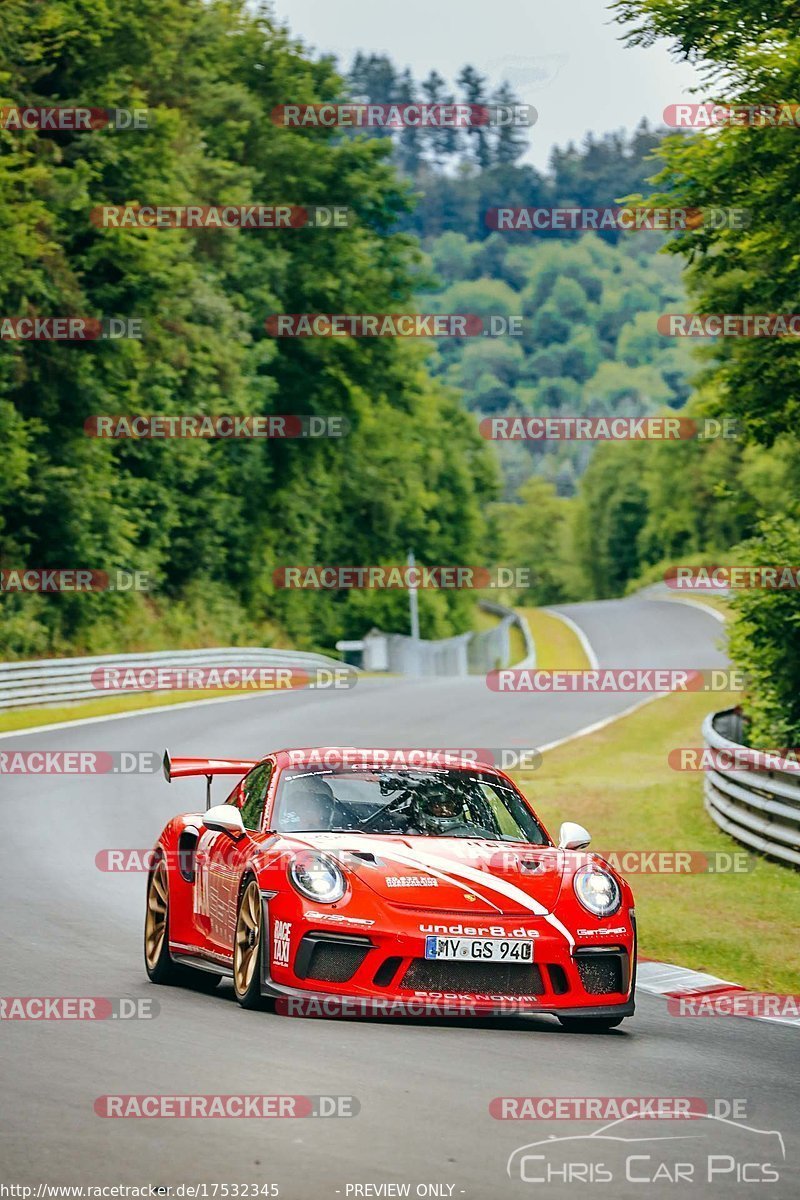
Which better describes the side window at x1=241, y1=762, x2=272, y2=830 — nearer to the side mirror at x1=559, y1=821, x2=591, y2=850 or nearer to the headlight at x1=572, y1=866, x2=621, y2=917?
the side mirror at x1=559, y1=821, x2=591, y2=850

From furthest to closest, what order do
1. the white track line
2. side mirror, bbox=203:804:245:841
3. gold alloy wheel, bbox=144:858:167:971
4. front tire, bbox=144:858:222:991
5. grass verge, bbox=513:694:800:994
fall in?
1. the white track line
2. grass verge, bbox=513:694:800:994
3. gold alloy wheel, bbox=144:858:167:971
4. front tire, bbox=144:858:222:991
5. side mirror, bbox=203:804:245:841

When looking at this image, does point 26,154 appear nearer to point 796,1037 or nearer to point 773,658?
point 773,658

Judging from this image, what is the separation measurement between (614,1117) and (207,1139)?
152 cm

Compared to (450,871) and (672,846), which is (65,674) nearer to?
(672,846)

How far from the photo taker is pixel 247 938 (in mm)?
9281

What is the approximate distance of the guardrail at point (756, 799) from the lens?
54.5ft

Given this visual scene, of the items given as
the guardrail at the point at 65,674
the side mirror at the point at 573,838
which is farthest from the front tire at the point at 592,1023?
the guardrail at the point at 65,674

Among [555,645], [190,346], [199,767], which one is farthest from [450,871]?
[555,645]

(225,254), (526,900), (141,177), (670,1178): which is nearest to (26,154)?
(141,177)

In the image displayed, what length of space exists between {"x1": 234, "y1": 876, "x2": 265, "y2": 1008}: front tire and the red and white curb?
2545mm

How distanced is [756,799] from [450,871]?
8951mm

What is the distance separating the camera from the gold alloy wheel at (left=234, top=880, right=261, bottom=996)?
9.12m

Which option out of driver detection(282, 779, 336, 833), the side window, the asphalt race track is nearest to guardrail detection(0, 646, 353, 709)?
the asphalt race track

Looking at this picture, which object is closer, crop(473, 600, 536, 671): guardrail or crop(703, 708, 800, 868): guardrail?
crop(703, 708, 800, 868): guardrail
